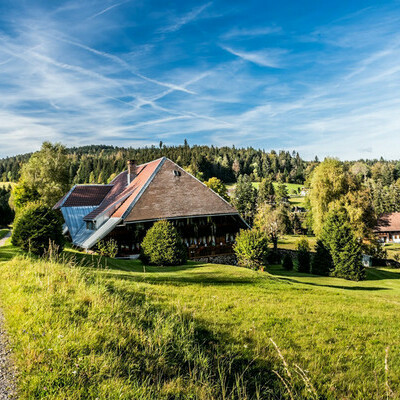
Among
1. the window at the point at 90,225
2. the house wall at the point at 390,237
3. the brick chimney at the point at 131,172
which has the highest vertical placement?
the brick chimney at the point at 131,172

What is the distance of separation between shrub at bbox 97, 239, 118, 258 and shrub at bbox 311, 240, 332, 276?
1847 centimetres

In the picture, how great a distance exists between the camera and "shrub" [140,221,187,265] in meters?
17.3

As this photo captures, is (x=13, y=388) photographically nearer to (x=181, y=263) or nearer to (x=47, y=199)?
(x=181, y=263)

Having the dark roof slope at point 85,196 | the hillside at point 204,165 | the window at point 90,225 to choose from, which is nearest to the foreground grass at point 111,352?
the window at point 90,225

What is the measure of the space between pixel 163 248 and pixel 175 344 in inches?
489

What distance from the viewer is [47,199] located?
3859 cm

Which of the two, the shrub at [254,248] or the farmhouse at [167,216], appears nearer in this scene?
the shrub at [254,248]

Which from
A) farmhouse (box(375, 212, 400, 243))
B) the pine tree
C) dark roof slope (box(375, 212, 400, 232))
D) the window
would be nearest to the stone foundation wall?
the window

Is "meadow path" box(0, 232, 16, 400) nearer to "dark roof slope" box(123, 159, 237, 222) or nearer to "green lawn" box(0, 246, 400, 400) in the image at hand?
"green lawn" box(0, 246, 400, 400)

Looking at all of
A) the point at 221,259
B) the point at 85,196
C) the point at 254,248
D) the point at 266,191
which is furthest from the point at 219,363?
the point at 266,191

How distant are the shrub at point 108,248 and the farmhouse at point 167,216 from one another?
0.49m

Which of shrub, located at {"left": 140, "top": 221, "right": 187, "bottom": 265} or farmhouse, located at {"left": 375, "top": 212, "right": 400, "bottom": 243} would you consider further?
farmhouse, located at {"left": 375, "top": 212, "right": 400, "bottom": 243}

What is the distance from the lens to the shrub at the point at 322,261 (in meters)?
26.0

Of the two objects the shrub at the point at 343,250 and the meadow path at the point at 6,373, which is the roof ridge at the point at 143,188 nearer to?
the shrub at the point at 343,250
